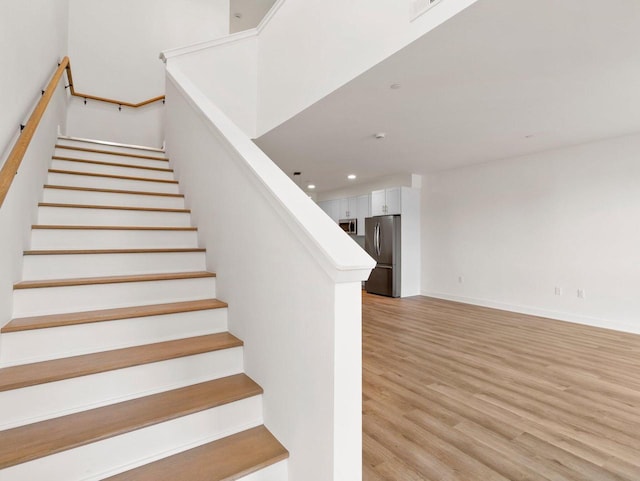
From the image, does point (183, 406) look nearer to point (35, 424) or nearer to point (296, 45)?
point (35, 424)

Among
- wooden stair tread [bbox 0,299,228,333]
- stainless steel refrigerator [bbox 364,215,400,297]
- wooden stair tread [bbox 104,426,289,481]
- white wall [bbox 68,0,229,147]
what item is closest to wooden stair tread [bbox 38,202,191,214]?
wooden stair tread [bbox 0,299,228,333]

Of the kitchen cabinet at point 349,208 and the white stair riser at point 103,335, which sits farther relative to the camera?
the kitchen cabinet at point 349,208

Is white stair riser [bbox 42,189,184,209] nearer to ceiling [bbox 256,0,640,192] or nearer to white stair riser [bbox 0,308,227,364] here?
white stair riser [bbox 0,308,227,364]

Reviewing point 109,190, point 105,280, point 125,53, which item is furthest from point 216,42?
point 105,280

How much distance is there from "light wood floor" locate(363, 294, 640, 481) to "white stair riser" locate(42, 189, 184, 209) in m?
2.33

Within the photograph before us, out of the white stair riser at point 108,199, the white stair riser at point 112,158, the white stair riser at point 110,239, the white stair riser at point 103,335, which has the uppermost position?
the white stair riser at point 112,158

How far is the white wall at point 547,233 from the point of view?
4188 mm

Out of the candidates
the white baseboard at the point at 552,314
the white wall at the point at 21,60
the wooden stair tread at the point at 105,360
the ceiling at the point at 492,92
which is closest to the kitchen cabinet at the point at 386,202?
the ceiling at the point at 492,92

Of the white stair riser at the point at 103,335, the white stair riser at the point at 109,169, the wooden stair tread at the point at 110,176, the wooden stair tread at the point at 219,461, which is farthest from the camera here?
the white stair riser at the point at 109,169

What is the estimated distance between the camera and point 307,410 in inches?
49.4

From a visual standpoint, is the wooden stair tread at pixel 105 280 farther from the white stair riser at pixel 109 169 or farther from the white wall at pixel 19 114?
the white stair riser at pixel 109 169

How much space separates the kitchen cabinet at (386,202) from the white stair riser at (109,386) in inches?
210

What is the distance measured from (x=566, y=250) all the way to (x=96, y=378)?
5.61 metres

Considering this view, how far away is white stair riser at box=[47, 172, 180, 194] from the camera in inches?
106
